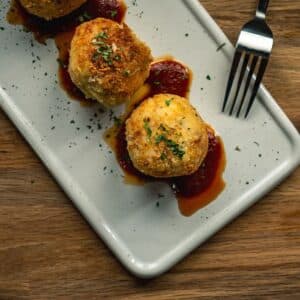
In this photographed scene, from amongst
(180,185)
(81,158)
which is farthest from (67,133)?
(180,185)

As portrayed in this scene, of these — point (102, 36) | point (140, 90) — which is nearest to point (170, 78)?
point (140, 90)

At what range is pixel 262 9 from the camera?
2.07 m

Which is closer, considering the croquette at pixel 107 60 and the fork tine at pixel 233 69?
the croquette at pixel 107 60

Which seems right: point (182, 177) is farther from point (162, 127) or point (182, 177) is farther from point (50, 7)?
point (50, 7)

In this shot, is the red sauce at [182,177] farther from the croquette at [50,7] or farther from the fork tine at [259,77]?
the croquette at [50,7]

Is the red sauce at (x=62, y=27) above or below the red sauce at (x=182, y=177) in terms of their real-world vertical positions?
above

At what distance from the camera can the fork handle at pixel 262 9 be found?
2062 millimetres

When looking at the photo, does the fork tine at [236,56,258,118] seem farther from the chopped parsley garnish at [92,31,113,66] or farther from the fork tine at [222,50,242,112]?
the chopped parsley garnish at [92,31,113,66]

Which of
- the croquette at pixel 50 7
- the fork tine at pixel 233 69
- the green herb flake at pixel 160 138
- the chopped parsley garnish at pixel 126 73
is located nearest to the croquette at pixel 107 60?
the chopped parsley garnish at pixel 126 73

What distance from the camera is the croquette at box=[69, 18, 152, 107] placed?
6.01 ft

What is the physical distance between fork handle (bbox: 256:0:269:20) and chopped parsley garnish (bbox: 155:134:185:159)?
67 cm

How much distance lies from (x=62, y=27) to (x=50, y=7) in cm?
14

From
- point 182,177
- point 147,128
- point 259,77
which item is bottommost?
point 182,177

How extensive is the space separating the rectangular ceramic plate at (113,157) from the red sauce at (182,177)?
3 cm
